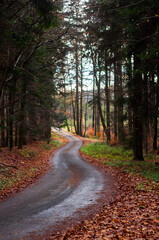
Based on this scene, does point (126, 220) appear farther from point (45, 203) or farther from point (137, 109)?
point (137, 109)

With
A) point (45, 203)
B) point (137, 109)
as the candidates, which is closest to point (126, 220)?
point (45, 203)

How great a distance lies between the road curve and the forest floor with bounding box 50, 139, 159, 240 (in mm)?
726

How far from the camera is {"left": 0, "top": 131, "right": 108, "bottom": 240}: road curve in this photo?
15.7ft

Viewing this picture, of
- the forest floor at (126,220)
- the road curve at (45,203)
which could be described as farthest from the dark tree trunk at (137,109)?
the forest floor at (126,220)

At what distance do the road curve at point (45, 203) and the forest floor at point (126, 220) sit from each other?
0.73 meters

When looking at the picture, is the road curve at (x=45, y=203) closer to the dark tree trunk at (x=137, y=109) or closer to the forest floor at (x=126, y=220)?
the forest floor at (x=126, y=220)

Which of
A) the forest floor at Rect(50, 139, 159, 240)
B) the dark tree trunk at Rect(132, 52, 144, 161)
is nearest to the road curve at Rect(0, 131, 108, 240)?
the forest floor at Rect(50, 139, 159, 240)

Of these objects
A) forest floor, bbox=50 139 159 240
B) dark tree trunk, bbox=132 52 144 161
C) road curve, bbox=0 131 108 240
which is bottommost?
road curve, bbox=0 131 108 240

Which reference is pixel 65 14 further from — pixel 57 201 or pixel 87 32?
pixel 57 201

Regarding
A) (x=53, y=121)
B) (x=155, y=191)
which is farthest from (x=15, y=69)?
(x=53, y=121)

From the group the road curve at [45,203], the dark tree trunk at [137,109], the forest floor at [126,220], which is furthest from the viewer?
the dark tree trunk at [137,109]

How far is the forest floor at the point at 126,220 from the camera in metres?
4.16

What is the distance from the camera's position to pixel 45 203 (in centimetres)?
645

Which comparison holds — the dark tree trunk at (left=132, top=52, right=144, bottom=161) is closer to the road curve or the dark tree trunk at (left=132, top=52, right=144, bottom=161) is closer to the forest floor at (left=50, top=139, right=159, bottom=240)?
the road curve
